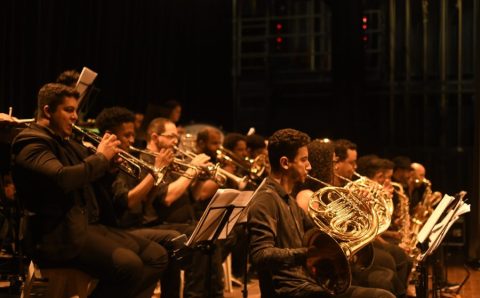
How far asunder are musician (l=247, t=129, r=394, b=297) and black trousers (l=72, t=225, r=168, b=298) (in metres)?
0.85

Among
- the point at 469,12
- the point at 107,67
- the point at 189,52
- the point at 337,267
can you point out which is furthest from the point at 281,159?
the point at 469,12

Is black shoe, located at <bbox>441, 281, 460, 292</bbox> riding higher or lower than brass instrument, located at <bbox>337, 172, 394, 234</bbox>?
lower

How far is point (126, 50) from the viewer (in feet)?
31.4

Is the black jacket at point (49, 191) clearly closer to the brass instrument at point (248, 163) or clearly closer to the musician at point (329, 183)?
the musician at point (329, 183)

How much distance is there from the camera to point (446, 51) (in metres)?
12.9

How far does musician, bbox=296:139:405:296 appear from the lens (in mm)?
5395

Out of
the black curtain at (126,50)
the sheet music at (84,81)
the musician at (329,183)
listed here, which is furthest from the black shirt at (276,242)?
the black curtain at (126,50)

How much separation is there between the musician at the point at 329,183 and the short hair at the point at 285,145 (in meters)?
0.77

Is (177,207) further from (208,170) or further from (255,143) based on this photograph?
(255,143)

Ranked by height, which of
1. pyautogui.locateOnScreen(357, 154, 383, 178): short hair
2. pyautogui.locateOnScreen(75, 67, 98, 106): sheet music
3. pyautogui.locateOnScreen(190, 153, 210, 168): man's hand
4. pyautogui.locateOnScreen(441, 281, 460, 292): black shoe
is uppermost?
pyautogui.locateOnScreen(75, 67, 98, 106): sheet music

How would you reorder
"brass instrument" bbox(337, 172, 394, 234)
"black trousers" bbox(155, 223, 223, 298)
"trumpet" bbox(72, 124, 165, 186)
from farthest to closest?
1. "black trousers" bbox(155, 223, 223, 298)
2. "brass instrument" bbox(337, 172, 394, 234)
3. "trumpet" bbox(72, 124, 165, 186)

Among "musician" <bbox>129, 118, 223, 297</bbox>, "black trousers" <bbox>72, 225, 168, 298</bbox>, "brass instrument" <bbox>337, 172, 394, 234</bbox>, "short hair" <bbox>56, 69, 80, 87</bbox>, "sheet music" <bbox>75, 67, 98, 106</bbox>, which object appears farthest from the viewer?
"musician" <bbox>129, 118, 223, 297</bbox>

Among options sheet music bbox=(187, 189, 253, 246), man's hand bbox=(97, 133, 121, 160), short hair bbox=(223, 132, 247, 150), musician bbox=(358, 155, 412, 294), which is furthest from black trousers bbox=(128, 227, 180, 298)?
short hair bbox=(223, 132, 247, 150)

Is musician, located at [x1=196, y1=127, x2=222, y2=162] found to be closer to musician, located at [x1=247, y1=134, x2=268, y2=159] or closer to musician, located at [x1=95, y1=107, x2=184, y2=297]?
musician, located at [x1=247, y1=134, x2=268, y2=159]
